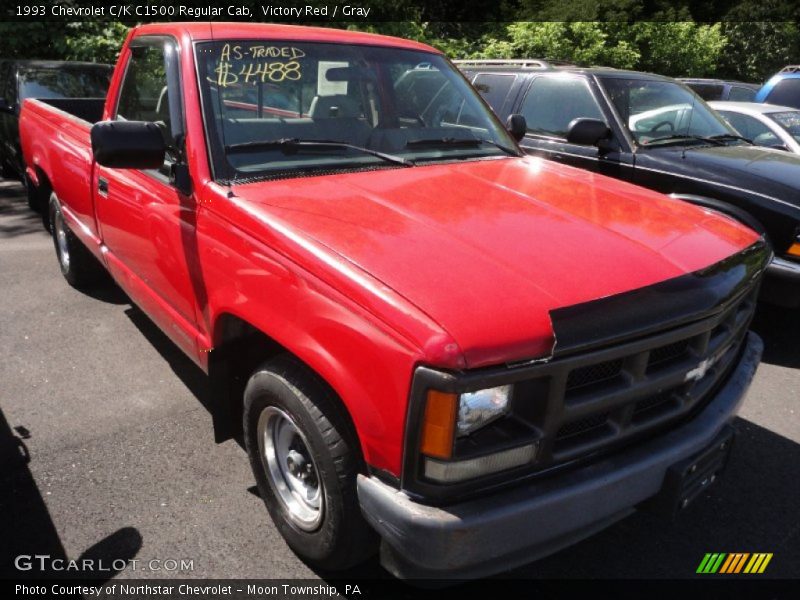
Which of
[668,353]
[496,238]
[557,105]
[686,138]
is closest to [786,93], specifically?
[686,138]

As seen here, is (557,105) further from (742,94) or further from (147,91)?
(742,94)

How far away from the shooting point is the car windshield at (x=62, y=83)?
302 inches

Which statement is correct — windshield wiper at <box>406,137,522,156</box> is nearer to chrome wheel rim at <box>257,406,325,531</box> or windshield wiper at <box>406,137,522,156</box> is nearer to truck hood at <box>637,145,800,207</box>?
chrome wheel rim at <box>257,406,325,531</box>

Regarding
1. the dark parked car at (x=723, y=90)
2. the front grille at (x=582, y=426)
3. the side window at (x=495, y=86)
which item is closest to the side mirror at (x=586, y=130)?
the side window at (x=495, y=86)

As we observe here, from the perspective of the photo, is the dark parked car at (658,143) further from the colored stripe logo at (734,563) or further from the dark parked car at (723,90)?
the dark parked car at (723,90)

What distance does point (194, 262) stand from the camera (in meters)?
2.75

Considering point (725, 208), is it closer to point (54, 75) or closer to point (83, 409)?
point (83, 409)

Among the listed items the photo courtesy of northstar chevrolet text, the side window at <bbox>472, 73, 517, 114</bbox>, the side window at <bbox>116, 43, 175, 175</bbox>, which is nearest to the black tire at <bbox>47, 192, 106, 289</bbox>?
the photo courtesy of northstar chevrolet text

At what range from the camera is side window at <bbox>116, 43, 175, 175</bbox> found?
320 cm

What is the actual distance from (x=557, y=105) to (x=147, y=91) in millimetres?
3696

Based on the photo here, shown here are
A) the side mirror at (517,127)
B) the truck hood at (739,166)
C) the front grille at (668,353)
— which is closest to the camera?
the front grille at (668,353)

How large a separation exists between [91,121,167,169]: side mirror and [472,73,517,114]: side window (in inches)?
162

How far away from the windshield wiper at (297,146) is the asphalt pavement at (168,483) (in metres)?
1.51

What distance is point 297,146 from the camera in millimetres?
2848
